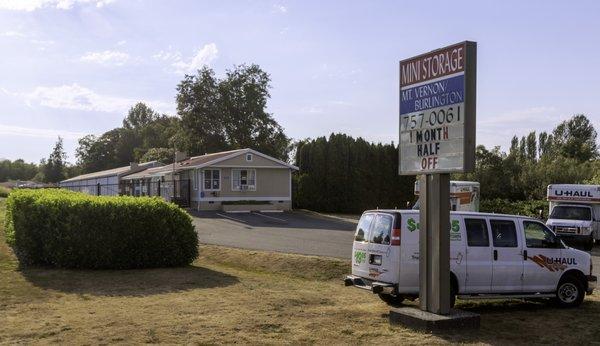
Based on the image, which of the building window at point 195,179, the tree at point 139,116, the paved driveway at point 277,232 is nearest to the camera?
the paved driveway at point 277,232

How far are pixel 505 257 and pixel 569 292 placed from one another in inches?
61.7

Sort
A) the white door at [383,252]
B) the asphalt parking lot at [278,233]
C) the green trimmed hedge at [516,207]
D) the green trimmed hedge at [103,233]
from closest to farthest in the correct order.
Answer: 1. the white door at [383,252]
2. the green trimmed hedge at [103,233]
3. the asphalt parking lot at [278,233]
4. the green trimmed hedge at [516,207]

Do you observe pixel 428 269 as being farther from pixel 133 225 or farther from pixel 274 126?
pixel 274 126

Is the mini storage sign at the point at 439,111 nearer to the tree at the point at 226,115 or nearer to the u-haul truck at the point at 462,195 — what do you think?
the u-haul truck at the point at 462,195

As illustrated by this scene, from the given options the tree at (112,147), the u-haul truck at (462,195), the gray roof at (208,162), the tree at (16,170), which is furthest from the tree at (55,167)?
the u-haul truck at (462,195)

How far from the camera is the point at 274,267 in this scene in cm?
1598

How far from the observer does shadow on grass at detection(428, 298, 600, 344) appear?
814 cm

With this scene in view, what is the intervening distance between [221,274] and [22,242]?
15.6 ft

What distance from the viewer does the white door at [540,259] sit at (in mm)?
10750

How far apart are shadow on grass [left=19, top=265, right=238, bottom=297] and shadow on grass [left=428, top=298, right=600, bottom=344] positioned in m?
5.03

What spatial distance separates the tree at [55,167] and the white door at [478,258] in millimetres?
111113

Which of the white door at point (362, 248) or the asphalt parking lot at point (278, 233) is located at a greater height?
the white door at point (362, 248)

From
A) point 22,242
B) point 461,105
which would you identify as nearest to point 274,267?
point 22,242

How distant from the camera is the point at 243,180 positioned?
42.5 meters
